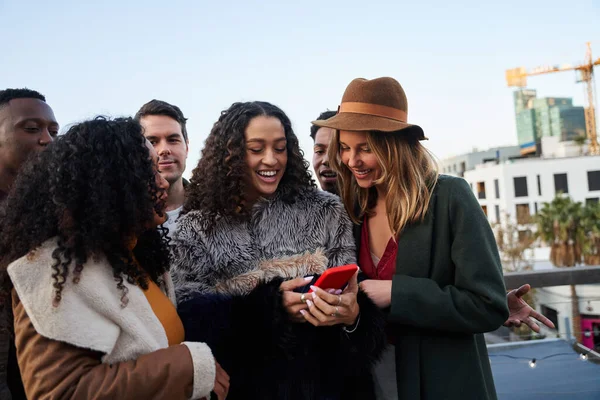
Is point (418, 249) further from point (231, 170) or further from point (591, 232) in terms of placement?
point (591, 232)

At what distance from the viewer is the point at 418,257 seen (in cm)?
220

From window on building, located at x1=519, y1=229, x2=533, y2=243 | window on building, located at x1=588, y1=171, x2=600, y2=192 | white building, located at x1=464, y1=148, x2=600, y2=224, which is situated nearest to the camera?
window on building, located at x1=519, y1=229, x2=533, y2=243

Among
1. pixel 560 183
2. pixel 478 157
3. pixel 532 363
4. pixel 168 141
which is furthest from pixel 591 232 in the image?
pixel 478 157

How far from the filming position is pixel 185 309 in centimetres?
204

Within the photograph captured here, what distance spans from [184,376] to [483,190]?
55708 millimetres

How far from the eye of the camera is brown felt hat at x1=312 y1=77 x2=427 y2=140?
2297mm

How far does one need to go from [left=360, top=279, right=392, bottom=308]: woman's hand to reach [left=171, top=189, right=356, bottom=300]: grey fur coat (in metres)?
0.18

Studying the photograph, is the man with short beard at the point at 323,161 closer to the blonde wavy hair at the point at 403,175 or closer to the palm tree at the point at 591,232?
the blonde wavy hair at the point at 403,175

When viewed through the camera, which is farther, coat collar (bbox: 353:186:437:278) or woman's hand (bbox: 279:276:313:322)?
coat collar (bbox: 353:186:437:278)

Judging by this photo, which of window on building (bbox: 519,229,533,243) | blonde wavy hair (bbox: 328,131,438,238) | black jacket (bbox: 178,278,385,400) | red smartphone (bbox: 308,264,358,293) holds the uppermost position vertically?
blonde wavy hair (bbox: 328,131,438,238)

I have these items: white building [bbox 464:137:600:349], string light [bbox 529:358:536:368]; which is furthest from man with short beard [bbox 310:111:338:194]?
white building [bbox 464:137:600:349]

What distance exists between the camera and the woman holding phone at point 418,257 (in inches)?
82.2

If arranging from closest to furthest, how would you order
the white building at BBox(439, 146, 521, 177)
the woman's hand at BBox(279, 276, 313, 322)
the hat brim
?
the woman's hand at BBox(279, 276, 313, 322) < the hat brim < the white building at BBox(439, 146, 521, 177)

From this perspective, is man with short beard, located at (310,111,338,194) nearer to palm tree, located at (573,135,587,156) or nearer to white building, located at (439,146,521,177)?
palm tree, located at (573,135,587,156)
